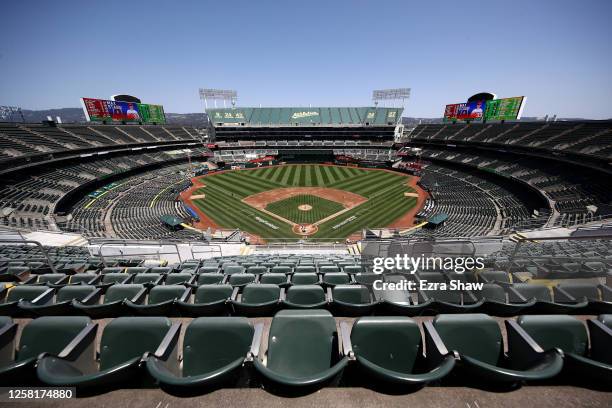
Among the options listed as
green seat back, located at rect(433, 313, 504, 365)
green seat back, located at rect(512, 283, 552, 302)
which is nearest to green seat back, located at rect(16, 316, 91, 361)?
green seat back, located at rect(433, 313, 504, 365)

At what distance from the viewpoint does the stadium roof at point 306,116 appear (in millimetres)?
79375

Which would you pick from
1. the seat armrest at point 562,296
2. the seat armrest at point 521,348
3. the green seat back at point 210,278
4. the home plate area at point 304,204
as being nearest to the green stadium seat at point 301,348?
the seat armrest at point 521,348

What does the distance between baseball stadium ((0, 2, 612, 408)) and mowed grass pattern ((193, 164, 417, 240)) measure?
1.73ft

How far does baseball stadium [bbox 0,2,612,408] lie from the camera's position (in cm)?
308

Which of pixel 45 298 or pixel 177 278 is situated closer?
pixel 45 298

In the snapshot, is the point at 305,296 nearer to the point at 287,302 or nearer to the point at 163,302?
the point at 287,302

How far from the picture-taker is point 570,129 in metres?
40.3

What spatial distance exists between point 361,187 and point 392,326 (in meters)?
45.5

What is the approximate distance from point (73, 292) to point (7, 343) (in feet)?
9.28

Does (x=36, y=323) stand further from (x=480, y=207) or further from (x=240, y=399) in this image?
(x=480, y=207)

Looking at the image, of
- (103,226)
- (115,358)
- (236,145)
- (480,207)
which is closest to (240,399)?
(115,358)

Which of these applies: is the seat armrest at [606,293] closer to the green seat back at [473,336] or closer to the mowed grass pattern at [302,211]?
the green seat back at [473,336]

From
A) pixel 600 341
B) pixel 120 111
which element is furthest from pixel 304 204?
pixel 120 111

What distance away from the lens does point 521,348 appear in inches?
133
